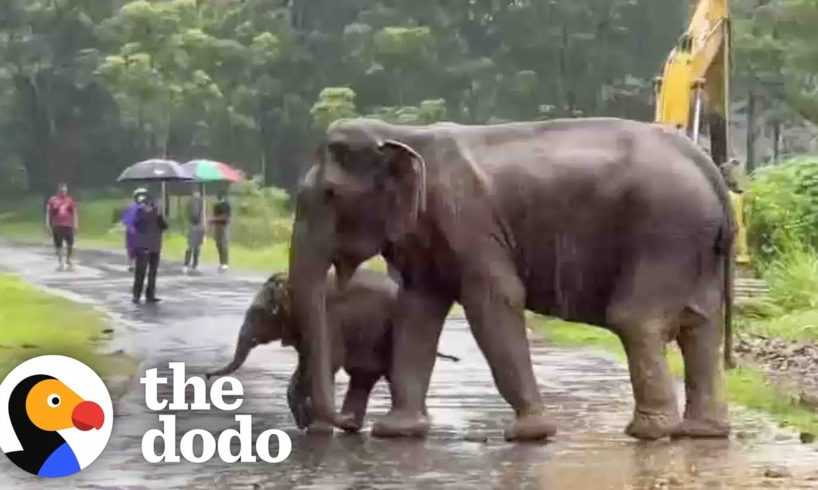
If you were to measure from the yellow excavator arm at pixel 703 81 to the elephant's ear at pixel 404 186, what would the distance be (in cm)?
948

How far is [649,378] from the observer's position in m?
11.2

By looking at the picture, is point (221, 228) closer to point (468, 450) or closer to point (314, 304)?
point (314, 304)

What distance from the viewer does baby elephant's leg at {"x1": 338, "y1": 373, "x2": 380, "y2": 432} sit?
38.6 ft

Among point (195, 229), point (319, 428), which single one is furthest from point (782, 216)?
point (319, 428)

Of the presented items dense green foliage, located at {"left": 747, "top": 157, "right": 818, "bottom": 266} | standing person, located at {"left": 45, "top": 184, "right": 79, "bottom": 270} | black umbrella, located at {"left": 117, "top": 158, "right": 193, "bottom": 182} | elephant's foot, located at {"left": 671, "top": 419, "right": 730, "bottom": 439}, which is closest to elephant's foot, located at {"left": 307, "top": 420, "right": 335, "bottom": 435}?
elephant's foot, located at {"left": 671, "top": 419, "right": 730, "bottom": 439}

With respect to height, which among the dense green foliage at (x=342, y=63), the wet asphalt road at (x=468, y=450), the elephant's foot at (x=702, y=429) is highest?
the dense green foliage at (x=342, y=63)

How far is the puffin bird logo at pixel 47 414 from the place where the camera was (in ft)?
27.7

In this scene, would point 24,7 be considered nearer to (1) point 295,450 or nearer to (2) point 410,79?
(2) point 410,79

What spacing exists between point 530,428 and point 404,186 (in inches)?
61.9

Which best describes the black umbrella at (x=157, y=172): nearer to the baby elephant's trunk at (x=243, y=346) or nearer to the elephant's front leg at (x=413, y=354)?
the baby elephant's trunk at (x=243, y=346)

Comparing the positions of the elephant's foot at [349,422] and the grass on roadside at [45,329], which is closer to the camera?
the elephant's foot at [349,422]

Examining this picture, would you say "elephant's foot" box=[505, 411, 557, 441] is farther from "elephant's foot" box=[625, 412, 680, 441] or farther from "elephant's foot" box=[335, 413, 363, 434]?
"elephant's foot" box=[335, 413, 363, 434]

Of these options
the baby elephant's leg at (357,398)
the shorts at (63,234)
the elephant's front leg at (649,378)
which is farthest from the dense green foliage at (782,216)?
the elephant's front leg at (649,378)

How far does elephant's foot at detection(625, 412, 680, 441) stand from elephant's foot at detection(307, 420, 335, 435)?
1.78 metres
